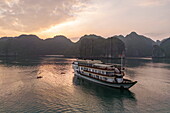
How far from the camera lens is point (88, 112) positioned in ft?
91.6

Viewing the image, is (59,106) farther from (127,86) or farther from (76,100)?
(127,86)

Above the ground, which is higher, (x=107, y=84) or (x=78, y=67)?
(x=78, y=67)

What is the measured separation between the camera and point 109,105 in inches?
1248

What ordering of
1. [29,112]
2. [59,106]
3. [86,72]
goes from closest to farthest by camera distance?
[29,112] → [59,106] → [86,72]

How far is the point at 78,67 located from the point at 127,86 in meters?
30.2

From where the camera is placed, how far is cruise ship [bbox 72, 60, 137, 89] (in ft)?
143

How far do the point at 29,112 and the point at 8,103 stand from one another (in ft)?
28.3

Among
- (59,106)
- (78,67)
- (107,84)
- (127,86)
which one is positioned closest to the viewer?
(59,106)

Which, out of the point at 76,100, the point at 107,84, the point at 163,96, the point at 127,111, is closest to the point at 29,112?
the point at 76,100

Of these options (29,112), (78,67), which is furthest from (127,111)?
(78,67)

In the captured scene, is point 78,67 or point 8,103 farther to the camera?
point 78,67

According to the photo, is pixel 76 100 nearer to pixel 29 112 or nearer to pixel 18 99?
pixel 29 112

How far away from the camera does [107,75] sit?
151 ft

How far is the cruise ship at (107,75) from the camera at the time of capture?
43.6 meters
